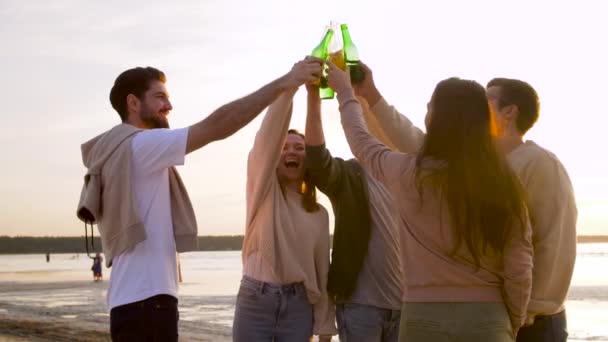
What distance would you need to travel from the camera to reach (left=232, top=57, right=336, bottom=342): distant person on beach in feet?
14.5

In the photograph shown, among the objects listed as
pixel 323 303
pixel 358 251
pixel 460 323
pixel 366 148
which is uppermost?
pixel 366 148

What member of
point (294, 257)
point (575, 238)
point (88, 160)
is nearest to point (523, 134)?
point (575, 238)

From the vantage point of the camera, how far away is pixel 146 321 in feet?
11.5

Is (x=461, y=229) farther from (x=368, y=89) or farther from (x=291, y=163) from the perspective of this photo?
(x=291, y=163)

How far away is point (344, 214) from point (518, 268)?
1.49m

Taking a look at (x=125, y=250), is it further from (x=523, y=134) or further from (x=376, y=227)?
(x=523, y=134)

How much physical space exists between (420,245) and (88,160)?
1.46 metres

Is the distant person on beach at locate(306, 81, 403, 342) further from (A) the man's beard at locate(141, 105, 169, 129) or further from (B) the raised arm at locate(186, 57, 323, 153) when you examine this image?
(A) the man's beard at locate(141, 105, 169, 129)

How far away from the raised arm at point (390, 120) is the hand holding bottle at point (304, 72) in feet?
1.31

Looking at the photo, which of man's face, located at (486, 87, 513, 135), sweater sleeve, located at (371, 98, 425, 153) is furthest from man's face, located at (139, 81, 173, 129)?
man's face, located at (486, 87, 513, 135)

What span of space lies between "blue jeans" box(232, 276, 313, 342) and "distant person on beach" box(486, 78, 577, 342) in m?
1.11

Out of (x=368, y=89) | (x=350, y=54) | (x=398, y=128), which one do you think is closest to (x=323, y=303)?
(x=398, y=128)

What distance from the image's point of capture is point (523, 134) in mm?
4180

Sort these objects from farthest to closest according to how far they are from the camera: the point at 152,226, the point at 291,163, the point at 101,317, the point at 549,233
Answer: the point at 101,317, the point at 291,163, the point at 549,233, the point at 152,226
